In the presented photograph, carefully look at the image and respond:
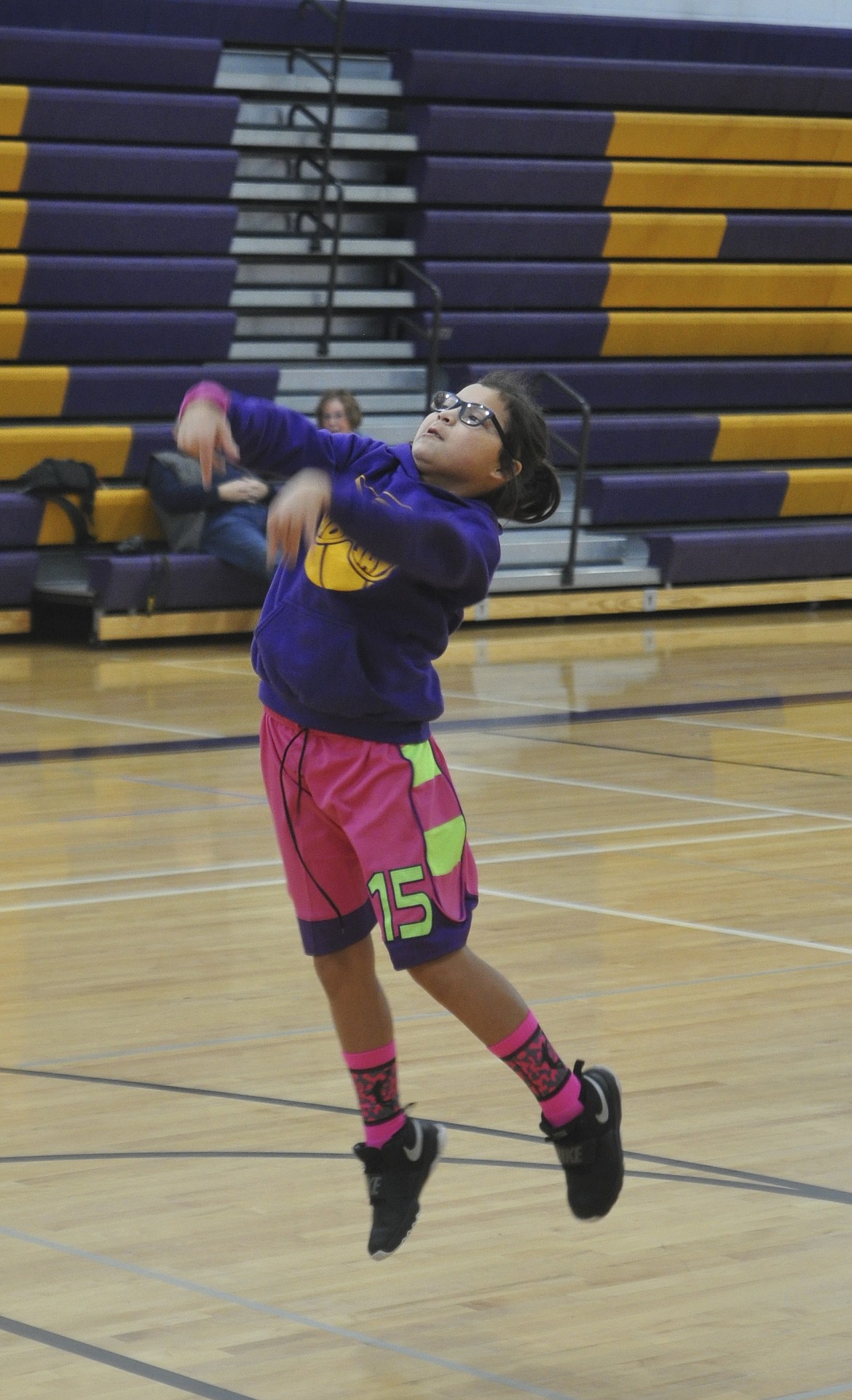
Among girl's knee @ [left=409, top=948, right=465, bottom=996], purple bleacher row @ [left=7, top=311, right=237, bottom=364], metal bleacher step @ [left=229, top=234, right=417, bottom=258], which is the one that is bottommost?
purple bleacher row @ [left=7, top=311, right=237, bottom=364]

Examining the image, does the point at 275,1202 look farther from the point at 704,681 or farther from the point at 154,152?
the point at 154,152

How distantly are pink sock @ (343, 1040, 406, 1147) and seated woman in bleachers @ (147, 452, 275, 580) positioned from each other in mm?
5808

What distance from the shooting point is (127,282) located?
8688 mm

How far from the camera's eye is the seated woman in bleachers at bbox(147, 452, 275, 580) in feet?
26.6

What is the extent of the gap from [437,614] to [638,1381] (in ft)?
2.63

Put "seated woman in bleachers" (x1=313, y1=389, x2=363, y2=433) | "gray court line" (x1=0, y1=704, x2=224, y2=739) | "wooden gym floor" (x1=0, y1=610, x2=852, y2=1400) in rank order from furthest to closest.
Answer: "seated woman in bleachers" (x1=313, y1=389, x2=363, y2=433), "gray court line" (x1=0, y1=704, x2=224, y2=739), "wooden gym floor" (x1=0, y1=610, x2=852, y2=1400)

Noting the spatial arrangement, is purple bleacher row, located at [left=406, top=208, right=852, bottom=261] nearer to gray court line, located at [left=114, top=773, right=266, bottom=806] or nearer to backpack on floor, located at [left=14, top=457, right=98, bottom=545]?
backpack on floor, located at [left=14, top=457, right=98, bottom=545]

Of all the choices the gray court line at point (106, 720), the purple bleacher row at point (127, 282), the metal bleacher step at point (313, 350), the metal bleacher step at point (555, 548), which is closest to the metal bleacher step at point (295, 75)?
the purple bleacher row at point (127, 282)

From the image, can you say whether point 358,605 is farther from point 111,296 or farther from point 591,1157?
point 111,296

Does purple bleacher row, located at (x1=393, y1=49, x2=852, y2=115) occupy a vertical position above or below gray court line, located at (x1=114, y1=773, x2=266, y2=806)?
above

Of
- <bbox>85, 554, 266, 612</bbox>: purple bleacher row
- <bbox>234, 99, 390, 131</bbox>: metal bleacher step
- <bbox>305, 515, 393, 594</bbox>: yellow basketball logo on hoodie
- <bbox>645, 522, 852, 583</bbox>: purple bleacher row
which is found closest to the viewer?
<bbox>305, 515, 393, 594</bbox>: yellow basketball logo on hoodie

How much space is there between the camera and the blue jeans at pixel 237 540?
8.12m

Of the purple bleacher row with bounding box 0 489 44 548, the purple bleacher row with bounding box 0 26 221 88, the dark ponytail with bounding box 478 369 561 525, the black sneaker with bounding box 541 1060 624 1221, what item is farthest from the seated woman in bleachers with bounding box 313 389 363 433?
the black sneaker with bounding box 541 1060 624 1221

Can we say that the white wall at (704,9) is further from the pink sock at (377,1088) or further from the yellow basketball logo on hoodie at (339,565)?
the pink sock at (377,1088)
